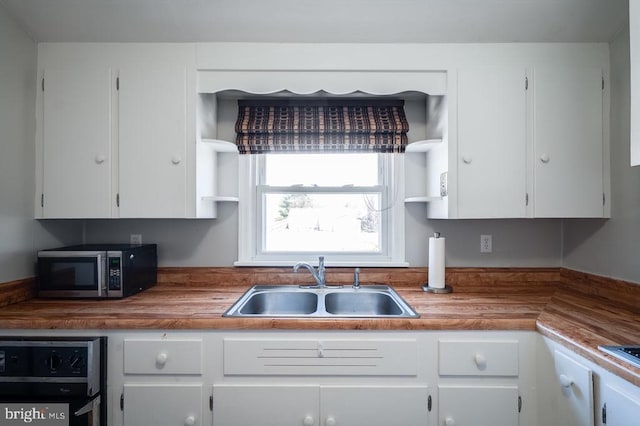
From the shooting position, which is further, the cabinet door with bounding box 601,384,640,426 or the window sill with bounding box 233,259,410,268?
the window sill with bounding box 233,259,410,268

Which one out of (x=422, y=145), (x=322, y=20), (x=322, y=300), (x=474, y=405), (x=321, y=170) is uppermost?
(x=322, y=20)

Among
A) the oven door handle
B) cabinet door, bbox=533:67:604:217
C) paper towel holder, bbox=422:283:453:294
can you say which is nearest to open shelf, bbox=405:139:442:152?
cabinet door, bbox=533:67:604:217

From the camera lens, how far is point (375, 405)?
54.6 inches

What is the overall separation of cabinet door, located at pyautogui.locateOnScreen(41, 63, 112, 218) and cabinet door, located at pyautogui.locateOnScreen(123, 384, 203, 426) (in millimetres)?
913

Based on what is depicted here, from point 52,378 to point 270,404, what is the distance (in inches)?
35.4

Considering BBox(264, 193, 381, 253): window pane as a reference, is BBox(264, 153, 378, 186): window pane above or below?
above

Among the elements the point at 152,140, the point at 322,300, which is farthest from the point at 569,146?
the point at 152,140

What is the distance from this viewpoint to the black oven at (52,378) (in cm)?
131

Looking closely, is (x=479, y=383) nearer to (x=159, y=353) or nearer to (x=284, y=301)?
(x=284, y=301)

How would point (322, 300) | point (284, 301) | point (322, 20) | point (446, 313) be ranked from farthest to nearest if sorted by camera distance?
point (284, 301) < point (322, 300) < point (322, 20) < point (446, 313)

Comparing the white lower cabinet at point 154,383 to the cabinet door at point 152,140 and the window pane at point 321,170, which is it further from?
the window pane at point 321,170

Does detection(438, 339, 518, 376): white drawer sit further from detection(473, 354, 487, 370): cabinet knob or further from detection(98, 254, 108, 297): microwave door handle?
detection(98, 254, 108, 297): microwave door handle

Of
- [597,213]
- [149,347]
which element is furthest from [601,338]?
[149,347]

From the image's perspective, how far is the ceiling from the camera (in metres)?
1.56
